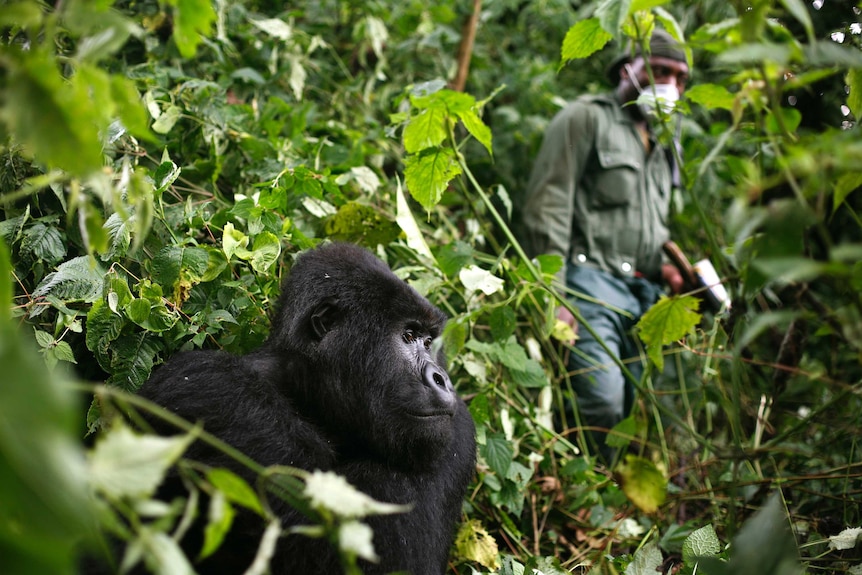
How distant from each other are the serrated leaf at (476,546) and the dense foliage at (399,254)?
0.04 feet

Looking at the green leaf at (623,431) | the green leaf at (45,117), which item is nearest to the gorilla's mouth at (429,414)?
the green leaf at (623,431)

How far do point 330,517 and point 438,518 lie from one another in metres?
1.13

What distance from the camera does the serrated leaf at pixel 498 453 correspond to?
3.16 meters

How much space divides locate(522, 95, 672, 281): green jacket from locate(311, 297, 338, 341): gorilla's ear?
8.24 feet

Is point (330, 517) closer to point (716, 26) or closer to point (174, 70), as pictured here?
point (716, 26)

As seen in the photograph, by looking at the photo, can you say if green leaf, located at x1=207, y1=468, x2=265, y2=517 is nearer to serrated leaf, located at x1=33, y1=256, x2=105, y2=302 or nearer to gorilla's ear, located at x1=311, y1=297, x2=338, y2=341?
gorilla's ear, located at x1=311, y1=297, x2=338, y2=341

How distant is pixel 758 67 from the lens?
5.20 feet

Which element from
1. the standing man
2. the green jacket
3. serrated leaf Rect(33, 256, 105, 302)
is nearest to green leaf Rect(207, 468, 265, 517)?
serrated leaf Rect(33, 256, 105, 302)

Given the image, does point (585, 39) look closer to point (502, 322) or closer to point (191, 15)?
point (502, 322)

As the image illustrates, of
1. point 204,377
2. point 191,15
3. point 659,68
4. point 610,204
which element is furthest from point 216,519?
point 659,68

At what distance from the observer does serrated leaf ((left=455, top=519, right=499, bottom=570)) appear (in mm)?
2939

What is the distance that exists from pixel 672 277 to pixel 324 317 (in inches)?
130

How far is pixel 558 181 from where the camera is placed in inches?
191

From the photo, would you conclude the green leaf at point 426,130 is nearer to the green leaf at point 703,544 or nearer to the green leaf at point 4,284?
the green leaf at point 703,544
